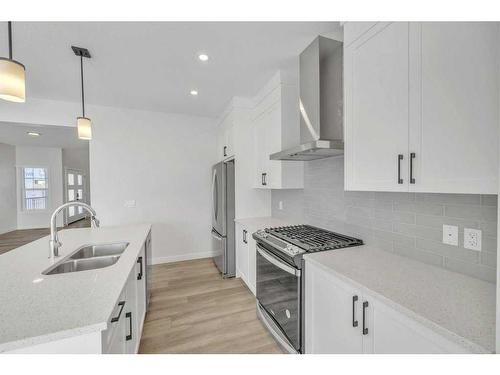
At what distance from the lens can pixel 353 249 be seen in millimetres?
1644

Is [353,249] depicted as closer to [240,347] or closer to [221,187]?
[240,347]

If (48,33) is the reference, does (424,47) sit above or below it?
below

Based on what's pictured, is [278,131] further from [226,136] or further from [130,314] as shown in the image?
[130,314]

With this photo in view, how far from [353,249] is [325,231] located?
52 centimetres

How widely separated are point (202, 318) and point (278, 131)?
2071 millimetres

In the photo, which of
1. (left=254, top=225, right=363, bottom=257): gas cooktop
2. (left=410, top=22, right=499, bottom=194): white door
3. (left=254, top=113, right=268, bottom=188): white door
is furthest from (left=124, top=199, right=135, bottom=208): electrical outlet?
(left=410, top=22, right=499, bottom=194): white door

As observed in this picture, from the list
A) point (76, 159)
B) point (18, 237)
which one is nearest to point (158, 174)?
point (18, 237)

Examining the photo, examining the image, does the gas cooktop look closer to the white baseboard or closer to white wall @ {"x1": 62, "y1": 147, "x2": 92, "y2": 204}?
the white baseboard

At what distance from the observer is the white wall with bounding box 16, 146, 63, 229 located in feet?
21.3

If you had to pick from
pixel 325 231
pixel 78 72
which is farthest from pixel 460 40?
pixel 78 72

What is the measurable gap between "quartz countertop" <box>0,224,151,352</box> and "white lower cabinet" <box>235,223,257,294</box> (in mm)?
1370

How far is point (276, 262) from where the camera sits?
1752mm

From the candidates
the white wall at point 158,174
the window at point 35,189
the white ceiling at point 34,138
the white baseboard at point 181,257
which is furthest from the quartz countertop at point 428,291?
the window at point 35,189

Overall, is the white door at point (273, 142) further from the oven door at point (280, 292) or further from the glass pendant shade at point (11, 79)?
the glass pendant shade at point (11, 79)
